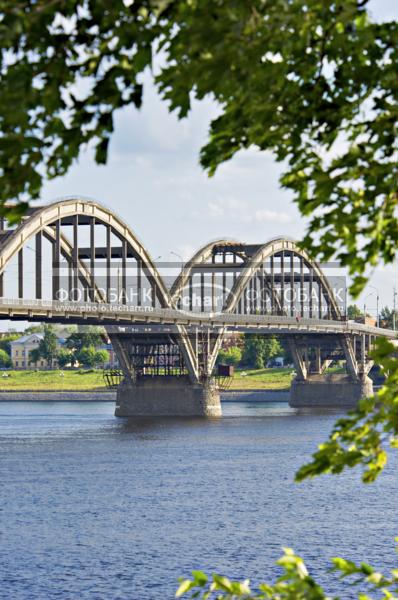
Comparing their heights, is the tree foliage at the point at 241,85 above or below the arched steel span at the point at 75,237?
below

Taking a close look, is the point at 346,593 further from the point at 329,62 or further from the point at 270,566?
the point at 329,62

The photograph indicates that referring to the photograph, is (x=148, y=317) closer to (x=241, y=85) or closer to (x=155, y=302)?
(x=155, y=302)

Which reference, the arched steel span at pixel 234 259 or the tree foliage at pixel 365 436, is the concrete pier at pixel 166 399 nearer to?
the arched steel span at pixel 234 259

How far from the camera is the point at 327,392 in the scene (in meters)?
158

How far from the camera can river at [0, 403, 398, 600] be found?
112ft

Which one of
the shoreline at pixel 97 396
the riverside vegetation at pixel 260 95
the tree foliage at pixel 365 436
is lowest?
the shoreline at pixel 97 396

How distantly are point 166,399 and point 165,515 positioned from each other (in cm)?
8054

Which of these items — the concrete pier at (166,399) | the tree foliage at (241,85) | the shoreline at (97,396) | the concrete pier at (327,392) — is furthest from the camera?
the shoreline at (97,396)

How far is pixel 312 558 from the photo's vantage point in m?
36.0

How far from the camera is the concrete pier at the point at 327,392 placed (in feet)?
515

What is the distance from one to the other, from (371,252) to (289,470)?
191ft

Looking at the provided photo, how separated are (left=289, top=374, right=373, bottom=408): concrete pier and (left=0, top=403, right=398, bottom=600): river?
72036 millimetres

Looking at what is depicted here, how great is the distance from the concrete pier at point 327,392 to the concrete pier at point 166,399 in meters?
32.3

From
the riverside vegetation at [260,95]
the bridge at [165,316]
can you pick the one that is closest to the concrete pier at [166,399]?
the bridge at [165,316]
